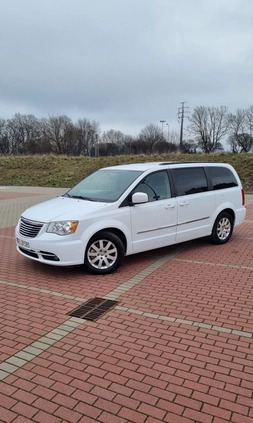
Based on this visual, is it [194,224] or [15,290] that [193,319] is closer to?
[15,290]

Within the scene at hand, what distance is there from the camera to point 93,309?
427 cm

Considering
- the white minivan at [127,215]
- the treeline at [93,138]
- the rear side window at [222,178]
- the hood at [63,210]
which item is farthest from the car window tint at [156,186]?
the treeline at [93,138]

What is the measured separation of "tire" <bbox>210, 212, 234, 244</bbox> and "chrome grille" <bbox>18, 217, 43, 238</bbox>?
3.66m

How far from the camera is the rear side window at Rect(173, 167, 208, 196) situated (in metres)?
6.65

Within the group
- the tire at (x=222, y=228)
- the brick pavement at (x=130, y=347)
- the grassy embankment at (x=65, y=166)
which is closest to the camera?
the brick pavement at (x=130, y=347)

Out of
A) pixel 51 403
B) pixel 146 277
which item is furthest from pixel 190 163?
pixel 51 403

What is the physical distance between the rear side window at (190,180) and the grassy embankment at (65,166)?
607 inches

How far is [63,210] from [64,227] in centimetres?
42

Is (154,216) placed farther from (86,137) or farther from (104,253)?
(86,137)

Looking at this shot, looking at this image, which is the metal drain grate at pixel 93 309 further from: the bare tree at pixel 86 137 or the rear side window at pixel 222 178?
the bare tree at pixel 86 137

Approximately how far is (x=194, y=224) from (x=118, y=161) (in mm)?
26170

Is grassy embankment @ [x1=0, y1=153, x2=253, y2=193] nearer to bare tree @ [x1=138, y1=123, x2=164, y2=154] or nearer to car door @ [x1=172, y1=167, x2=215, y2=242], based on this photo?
car door @ [x1=172, y1=167, x2=215, y2=242]

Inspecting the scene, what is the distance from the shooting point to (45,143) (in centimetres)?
7900

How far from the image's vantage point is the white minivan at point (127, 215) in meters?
5.29
